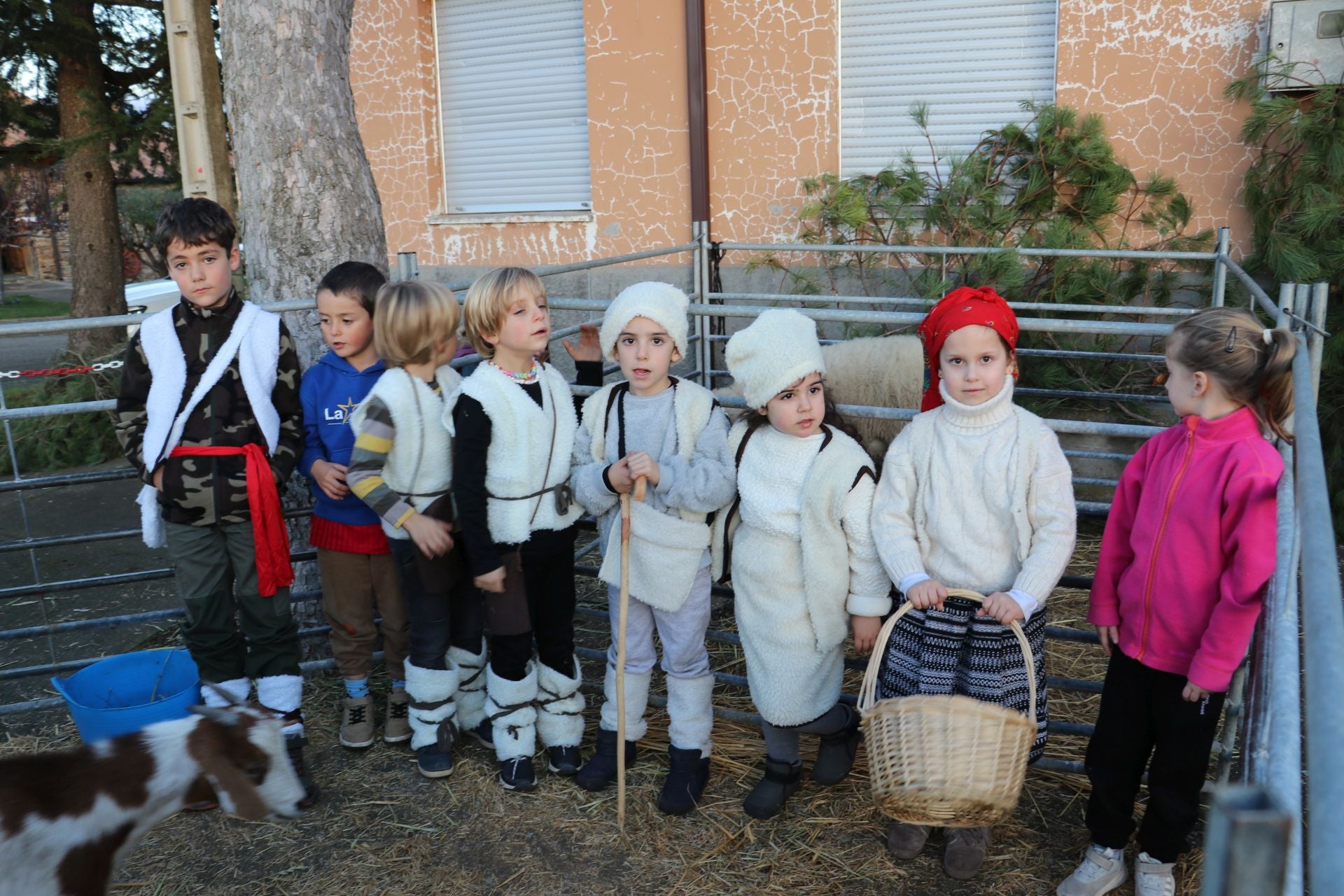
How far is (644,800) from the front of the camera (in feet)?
10.9

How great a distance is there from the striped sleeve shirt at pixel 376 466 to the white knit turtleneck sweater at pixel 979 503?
138 cm

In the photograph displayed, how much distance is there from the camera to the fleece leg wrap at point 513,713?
3389 millimetres

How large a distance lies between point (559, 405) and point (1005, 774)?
164cm

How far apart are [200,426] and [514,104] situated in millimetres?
6427

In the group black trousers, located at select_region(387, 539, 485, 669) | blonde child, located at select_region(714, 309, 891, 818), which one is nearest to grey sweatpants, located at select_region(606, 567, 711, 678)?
blonde child, located at select_region(714, 309, 891, 818)

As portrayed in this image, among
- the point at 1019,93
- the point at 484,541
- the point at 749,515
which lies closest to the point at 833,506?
the point at 749,515

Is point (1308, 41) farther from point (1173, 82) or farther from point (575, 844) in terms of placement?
point (575, 844)

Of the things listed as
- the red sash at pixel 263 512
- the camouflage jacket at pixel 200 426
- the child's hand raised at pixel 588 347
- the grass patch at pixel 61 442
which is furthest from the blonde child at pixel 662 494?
the grass patch at pixel 61 442

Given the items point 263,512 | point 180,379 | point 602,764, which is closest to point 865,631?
point 602,764

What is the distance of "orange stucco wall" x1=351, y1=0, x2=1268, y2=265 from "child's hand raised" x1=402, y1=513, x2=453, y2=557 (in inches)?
173

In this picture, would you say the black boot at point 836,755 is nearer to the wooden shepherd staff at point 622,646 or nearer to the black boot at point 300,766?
the wooden shepherd staff at point 622,646

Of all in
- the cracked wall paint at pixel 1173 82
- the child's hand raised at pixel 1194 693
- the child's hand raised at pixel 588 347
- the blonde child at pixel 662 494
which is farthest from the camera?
the cracked wall paint at pixel 1173 82

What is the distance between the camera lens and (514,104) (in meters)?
9.03

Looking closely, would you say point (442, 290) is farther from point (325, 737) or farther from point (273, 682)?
point (325, 737)
